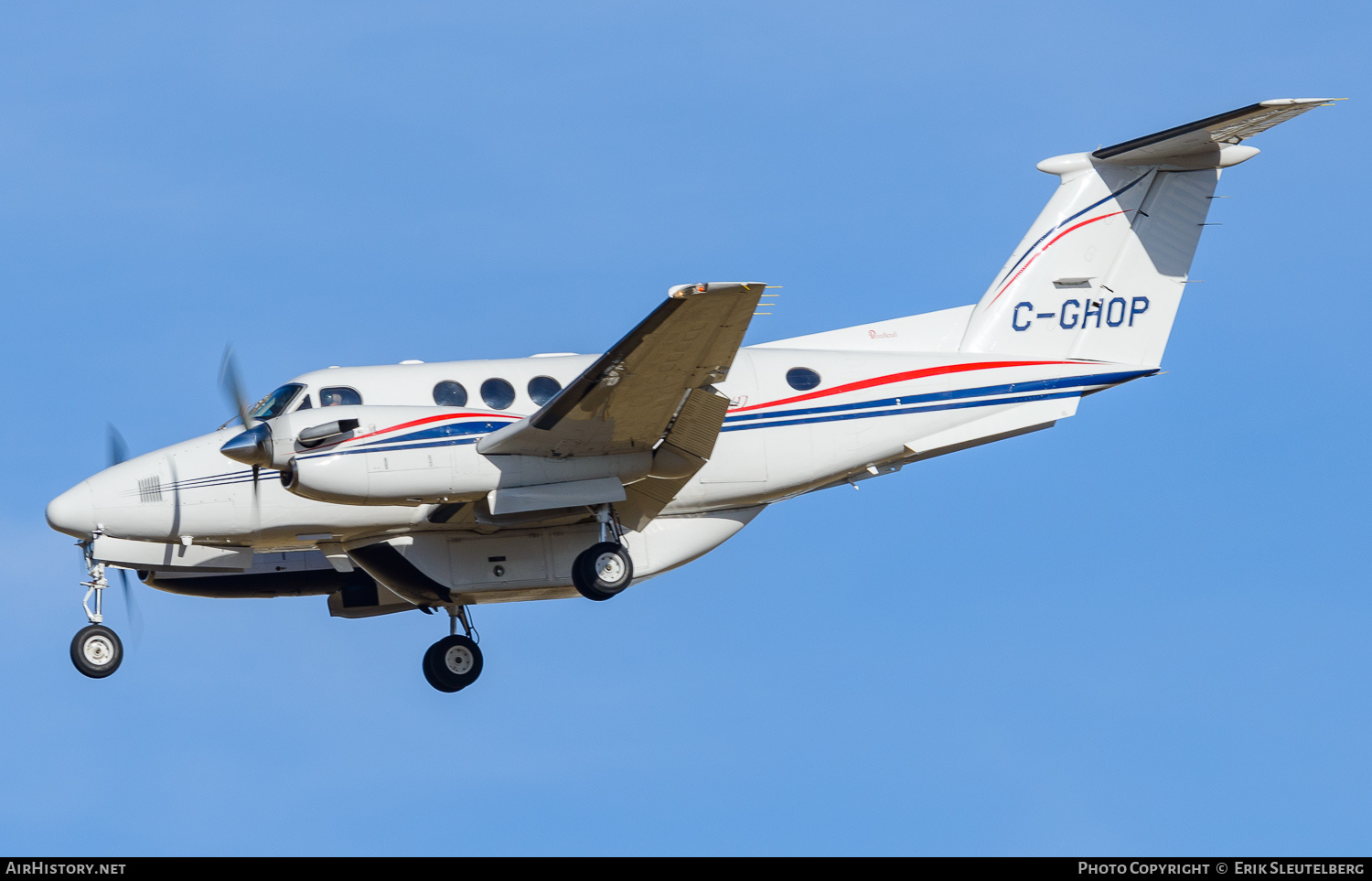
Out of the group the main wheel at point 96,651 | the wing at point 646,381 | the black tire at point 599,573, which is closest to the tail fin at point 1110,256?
the wing at point 646,381

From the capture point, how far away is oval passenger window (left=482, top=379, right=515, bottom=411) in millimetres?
18094

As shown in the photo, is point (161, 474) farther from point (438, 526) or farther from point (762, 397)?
point (762, 397)

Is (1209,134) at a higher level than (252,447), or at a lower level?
higher

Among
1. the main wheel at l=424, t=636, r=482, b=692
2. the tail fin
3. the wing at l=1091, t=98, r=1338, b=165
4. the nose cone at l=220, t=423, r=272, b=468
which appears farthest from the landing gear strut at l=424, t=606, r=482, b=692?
the wing at l=1091, t=98, r=1338, b=165

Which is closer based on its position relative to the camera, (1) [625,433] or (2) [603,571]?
(1) [625,433]

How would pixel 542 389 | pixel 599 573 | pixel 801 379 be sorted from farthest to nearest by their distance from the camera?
pixel 801 379 < pixel 542 389 < pixel 599 573

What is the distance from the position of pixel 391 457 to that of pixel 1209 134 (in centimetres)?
1066

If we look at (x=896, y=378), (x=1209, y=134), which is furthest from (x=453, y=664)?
(x=1209, y=134)

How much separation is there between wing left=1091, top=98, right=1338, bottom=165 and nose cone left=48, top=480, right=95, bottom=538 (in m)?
12.9

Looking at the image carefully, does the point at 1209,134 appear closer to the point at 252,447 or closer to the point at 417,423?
the point at 417,423

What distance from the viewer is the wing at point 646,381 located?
1568cm

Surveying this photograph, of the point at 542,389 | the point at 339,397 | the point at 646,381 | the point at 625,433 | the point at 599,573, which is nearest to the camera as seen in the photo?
the point at 646,381

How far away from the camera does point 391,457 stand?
16.9 m

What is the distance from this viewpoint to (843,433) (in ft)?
63.3
